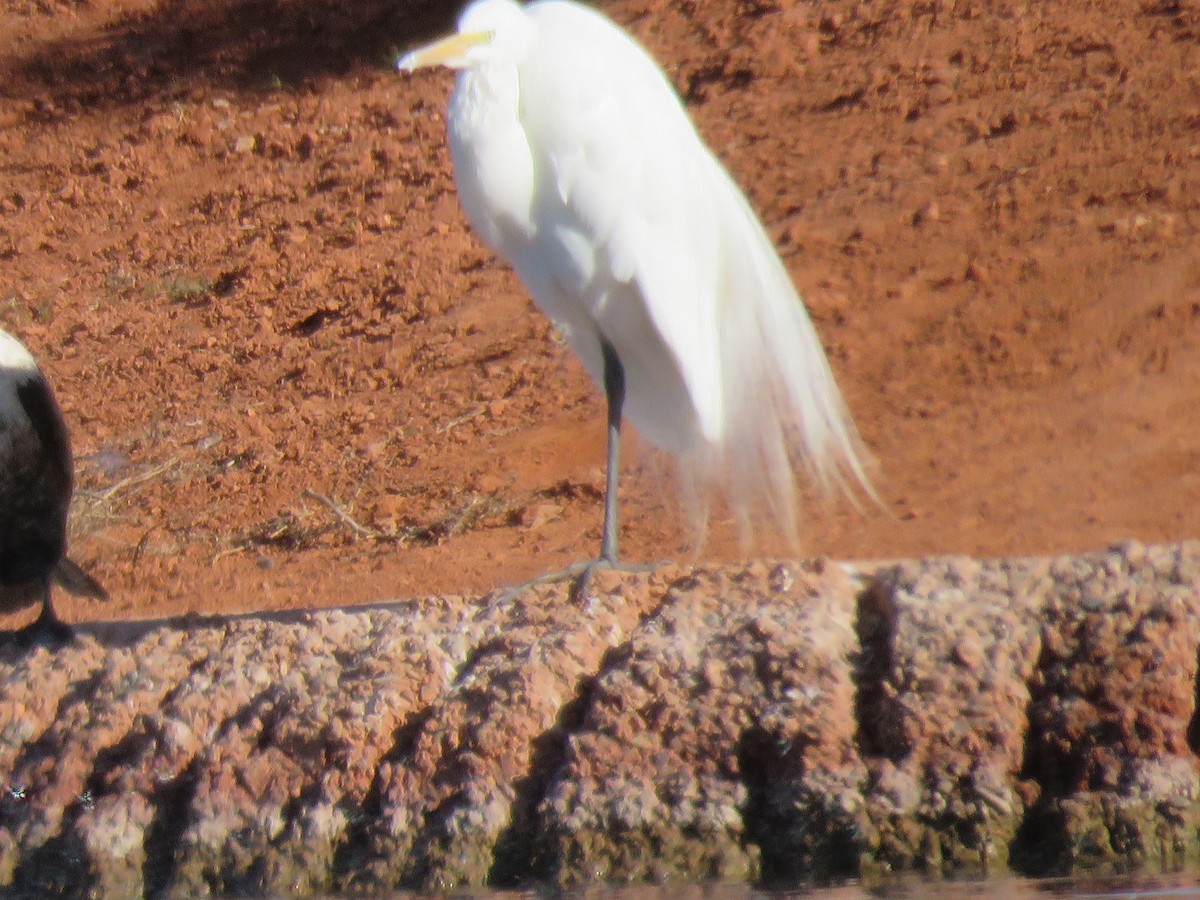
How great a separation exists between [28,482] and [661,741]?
Answer: 292 cm

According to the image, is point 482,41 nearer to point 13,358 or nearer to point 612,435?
point 612,435

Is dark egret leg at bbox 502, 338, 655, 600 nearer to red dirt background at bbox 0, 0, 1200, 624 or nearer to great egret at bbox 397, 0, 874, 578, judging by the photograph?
great egret at bbox 397, 0, 874, 578

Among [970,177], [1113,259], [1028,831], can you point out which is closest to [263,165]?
[970,177]

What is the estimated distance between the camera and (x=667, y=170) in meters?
5.20

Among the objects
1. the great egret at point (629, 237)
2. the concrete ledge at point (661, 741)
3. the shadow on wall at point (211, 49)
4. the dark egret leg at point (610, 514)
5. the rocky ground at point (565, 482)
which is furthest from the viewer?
the shadow on wall at point (211, 49)

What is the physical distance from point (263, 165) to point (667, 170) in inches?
324

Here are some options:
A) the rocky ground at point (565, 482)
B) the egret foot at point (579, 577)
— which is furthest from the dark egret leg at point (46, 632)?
the egret foot at point (579, 577)

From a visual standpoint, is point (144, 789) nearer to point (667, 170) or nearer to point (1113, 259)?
point (667, 170)

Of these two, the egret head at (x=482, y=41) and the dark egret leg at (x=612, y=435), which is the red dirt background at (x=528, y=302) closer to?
the dark egret leg at (x=612, y=435)

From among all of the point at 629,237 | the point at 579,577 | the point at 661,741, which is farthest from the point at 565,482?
the point at 661,741

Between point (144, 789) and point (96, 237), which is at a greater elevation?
point (96, 237)

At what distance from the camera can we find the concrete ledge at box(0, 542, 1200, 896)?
3750mm

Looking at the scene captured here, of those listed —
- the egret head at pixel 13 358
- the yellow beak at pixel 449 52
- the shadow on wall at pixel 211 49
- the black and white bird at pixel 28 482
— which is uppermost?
the shadow on wall at pixel 211 49

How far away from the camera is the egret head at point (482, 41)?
197 inches
